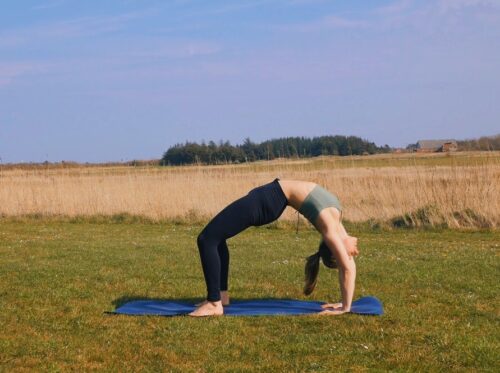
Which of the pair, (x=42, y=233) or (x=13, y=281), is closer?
(x=13, y=281)

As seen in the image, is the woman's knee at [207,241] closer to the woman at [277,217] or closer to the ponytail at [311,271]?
the woman at [277,217]

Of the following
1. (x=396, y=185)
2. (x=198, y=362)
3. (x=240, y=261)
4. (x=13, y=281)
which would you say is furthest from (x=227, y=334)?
(x=396, y=185)

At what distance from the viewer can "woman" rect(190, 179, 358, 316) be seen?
7074 millimetres

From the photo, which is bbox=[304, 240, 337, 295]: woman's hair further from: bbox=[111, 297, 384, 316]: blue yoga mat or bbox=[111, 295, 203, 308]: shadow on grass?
bbox=[111, 295, 203, 308]: shadow on grass

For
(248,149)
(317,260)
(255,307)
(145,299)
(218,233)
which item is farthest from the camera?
(248,149)

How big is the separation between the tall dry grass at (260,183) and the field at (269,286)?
0.06 m

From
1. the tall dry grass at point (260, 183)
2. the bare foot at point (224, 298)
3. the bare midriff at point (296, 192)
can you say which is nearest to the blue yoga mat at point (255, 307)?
the bare foot at point (224, 298)

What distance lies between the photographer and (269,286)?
897cm

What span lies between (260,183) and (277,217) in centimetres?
1683

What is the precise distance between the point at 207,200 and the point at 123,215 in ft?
9.33

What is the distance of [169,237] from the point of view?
16.5 meters

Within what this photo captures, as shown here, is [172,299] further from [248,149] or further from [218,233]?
[248,149]

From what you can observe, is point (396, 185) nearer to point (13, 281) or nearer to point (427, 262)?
point (427, 262)


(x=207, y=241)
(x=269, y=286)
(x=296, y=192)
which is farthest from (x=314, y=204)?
(x=269, y=286)
